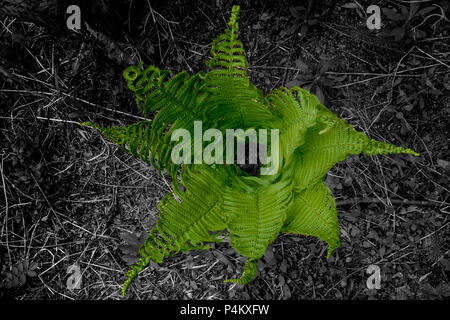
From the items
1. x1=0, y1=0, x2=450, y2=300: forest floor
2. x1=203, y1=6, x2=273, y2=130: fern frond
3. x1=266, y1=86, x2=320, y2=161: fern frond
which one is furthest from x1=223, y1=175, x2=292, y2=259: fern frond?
x1=0, y1=0, x2=450, y2=300: forest floor

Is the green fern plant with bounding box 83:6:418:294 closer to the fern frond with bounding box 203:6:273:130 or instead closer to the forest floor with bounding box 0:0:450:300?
the fern frond with bounding box 203:6:273:130

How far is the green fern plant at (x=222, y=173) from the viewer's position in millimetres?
1276

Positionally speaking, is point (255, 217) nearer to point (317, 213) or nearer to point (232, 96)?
point (317, 213)

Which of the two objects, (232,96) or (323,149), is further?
(232,96)

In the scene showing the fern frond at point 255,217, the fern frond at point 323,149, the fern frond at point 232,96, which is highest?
the fern frond at point 232,96

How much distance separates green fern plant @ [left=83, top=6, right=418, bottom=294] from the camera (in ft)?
4.19

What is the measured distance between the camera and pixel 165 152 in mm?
1413

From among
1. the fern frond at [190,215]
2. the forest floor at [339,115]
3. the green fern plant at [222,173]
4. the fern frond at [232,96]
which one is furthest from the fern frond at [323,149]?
the forest floor at [339,115]

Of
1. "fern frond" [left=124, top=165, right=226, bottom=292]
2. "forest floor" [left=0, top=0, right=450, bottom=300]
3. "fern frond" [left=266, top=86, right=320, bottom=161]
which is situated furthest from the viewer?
"forest floor" [left=0, top=0, right=450, bottom=300]

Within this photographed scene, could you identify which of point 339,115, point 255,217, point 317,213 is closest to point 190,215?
point 255,217

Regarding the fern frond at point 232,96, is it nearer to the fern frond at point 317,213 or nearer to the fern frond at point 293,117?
the fern frond at point 293,117

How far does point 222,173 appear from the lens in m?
1.53

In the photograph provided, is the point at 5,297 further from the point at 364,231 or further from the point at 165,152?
the point at 364,231

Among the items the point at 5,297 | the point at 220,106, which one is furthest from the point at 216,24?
the point at 5,297
